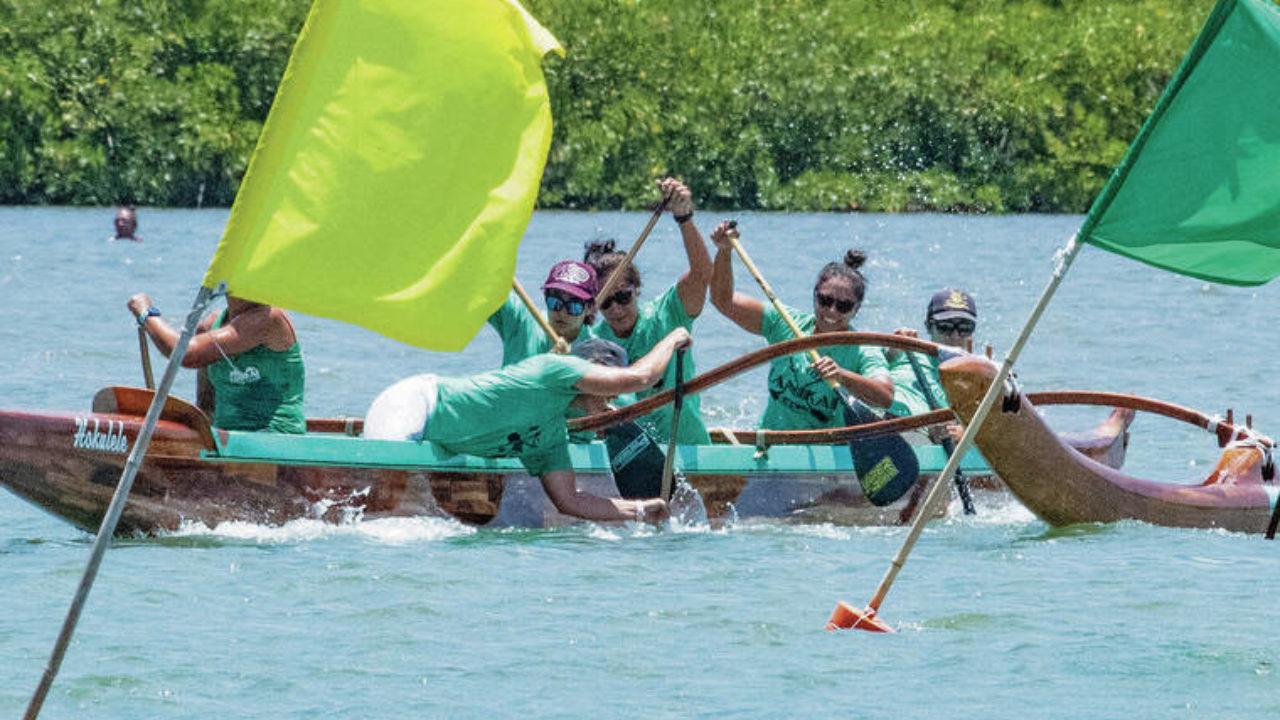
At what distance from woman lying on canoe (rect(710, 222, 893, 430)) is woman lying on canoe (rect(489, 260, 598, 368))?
701mm

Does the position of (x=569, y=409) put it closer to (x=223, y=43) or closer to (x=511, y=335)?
(x=511, y=335)

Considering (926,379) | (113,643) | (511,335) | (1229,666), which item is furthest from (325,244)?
(926,379)

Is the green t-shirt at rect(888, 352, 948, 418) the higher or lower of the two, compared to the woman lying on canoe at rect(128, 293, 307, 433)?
higher

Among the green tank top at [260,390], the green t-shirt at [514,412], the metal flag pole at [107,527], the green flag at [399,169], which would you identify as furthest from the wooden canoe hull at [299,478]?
the metal flag pole at [107,527]

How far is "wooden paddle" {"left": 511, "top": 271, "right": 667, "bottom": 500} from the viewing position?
33.3ft

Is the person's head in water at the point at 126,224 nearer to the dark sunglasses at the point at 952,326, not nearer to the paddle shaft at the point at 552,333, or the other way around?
the paddle shaft at the point at 552,333

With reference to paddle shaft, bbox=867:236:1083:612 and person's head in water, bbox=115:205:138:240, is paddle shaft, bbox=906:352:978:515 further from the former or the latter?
person's head in water, bbox=115:205:138:240

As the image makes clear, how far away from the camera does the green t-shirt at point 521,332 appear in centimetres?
1032

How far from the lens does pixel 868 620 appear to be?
8.25 meters

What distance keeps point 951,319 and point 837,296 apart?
770 mm

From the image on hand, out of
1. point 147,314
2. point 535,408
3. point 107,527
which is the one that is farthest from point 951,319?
point 107,527

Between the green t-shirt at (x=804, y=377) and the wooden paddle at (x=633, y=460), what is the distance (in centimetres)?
80

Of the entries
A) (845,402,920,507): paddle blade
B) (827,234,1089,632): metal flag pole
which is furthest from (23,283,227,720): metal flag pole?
(845,402,920,507): paddle blade

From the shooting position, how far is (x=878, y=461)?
411 inches
